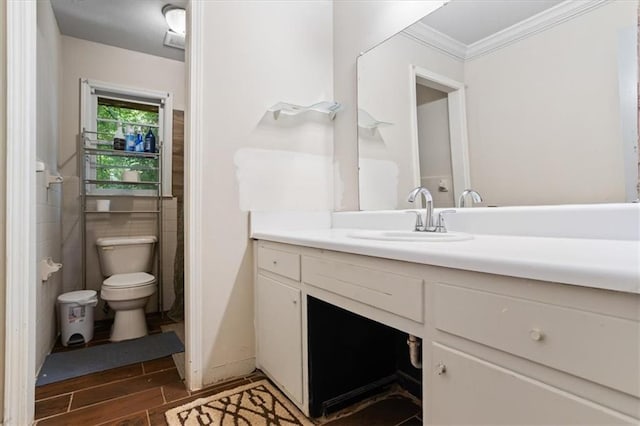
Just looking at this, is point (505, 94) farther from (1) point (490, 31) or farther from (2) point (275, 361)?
(2) point (275, 361)

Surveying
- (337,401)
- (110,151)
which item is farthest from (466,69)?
(110,151)

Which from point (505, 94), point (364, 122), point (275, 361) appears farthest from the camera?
point (364, 122)

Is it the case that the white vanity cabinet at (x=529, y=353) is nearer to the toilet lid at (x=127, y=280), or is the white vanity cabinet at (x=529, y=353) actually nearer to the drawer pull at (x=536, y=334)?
the drawer pull at (x=536, y=334)

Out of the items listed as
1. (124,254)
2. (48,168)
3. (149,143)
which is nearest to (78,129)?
(149,143)

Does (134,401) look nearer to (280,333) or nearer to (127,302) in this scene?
(280,333)

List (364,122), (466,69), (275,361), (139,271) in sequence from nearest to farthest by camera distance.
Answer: (466,69) → (275,361) → (364,122) → (139,271)

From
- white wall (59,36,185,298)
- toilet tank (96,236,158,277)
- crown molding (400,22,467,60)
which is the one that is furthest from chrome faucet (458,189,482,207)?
white wall (59,36,185,298)

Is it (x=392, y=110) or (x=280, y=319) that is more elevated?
(x=392, y=110)

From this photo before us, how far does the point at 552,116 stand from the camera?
1142 millimetres

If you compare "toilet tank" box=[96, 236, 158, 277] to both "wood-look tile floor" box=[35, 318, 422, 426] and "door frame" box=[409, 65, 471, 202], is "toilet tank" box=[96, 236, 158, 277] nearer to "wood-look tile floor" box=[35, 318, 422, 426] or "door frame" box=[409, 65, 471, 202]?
"wood-look tile floor" box=[35, 318, 422, 426]

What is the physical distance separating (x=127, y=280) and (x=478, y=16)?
103 inches

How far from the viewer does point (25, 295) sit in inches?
51.6

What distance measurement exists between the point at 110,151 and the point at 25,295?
168cm

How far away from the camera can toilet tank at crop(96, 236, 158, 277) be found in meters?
2.53
